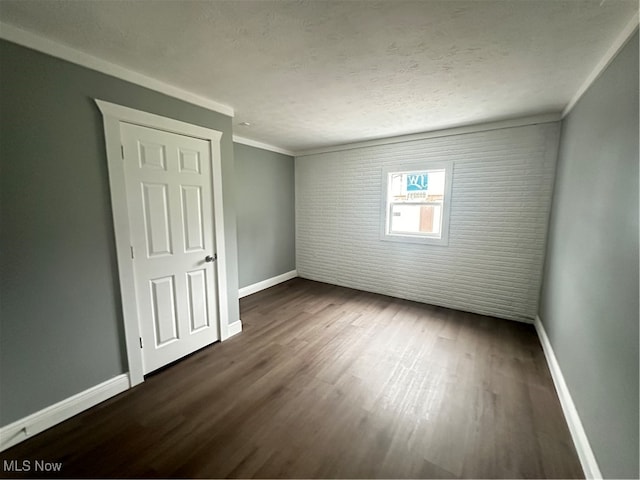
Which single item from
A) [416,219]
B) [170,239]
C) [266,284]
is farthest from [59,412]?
[416,219]

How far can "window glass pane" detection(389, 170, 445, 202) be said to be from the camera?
361 centimetres

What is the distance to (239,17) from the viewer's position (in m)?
1.33

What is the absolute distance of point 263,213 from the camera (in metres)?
4.35

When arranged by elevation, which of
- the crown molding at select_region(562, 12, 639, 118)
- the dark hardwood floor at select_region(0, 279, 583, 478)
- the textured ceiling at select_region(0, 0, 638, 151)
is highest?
the textured ceiling at select_region(0, 0, 638, 151)

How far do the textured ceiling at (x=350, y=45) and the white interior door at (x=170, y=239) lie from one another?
0.57 metres

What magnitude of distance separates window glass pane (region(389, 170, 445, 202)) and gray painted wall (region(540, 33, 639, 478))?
4.84 feet

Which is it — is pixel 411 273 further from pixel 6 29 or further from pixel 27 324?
pixel 6 29

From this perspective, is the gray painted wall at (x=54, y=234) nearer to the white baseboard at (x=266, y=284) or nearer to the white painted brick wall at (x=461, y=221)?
the white baseboard at (x=266, y=284)

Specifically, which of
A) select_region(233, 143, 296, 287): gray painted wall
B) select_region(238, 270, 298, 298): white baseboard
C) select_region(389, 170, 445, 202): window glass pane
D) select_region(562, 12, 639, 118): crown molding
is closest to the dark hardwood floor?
select_region(238, 270, 298, 298): white baseboard

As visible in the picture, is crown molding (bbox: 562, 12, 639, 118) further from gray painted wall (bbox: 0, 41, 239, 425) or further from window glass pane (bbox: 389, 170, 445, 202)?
gray painted wall (bbox: 0, 41, 239, 425)

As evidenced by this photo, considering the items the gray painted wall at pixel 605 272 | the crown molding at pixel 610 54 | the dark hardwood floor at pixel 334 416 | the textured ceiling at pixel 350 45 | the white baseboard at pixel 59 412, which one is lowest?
the dark hardwood floor at pixel 334 416

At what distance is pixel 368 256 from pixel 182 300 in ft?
9.31

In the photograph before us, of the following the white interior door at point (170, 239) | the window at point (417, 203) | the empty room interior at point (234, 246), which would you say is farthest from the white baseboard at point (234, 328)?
the window at point (417, 203)

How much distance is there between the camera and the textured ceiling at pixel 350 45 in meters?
1.27
